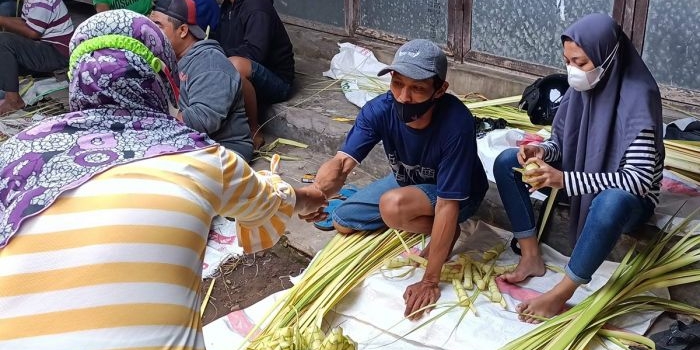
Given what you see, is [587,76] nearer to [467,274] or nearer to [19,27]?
[467,274]

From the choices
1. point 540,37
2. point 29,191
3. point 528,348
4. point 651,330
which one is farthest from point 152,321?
point 540,37

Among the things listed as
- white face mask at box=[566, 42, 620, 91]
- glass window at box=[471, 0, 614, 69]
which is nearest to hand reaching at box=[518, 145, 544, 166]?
white face mask at box=[566, 42, 620, 91]

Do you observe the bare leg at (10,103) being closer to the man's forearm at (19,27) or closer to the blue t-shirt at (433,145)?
the man's forearm at (19,27)

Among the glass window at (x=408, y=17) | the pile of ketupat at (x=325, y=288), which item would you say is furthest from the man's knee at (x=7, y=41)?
the pile of ketupat at (x=325, y=288)

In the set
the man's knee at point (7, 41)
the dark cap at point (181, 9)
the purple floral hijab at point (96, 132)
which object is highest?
the purple floral hijab at point (96, 132)

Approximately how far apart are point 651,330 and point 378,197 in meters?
1.32

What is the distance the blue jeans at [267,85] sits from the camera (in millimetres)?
4824

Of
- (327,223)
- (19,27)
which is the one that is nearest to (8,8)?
(19,27)

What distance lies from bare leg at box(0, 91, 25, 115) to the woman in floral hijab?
4.65 meters

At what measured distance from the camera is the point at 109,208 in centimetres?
150

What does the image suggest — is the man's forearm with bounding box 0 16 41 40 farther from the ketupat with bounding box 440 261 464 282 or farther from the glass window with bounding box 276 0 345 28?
the ketupat with bounding box 440 261 464 282

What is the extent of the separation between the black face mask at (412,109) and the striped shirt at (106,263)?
140 cm

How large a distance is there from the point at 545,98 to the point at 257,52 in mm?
2045

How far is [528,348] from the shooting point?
2590 millimetres
